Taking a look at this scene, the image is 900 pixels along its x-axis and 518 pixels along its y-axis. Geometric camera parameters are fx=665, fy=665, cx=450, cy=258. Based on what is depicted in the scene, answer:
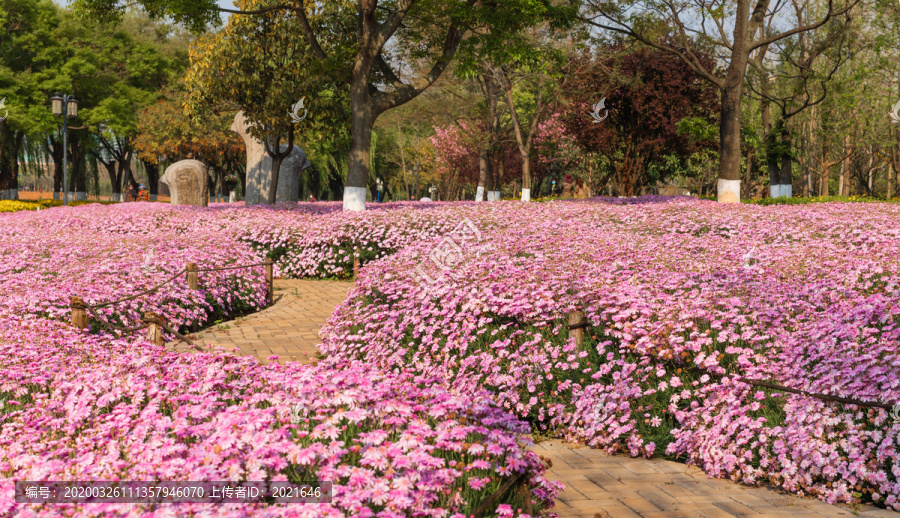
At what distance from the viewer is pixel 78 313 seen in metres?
7.06

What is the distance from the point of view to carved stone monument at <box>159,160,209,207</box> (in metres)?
24.9

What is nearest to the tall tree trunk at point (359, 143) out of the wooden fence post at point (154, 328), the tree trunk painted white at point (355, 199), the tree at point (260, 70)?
the tree trunk painted white at point (355, 199)

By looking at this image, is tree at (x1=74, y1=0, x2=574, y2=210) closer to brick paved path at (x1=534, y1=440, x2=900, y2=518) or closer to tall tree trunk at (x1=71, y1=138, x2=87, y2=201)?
brick paved path at (x1=534, y1=440, x2=900, y2=518)

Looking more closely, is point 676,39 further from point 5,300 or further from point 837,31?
point 5,300

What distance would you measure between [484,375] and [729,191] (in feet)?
49.8

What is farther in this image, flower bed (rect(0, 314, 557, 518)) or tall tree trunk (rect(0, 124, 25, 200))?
tall tree trunk (rect(0, 124, 25, 200))

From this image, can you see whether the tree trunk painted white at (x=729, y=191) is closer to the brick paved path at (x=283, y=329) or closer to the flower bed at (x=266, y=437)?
the brick paved path at (x=283, y=329)

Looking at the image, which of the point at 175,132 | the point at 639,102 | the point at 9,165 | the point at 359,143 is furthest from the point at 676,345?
the point at 9,165

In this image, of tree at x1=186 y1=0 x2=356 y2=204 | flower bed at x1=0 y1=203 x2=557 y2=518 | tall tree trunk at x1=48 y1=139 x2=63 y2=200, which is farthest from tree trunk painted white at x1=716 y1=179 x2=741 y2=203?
tall tree trunk at x1=48 y1=139 x2=63 y2=200

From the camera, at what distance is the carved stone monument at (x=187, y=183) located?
2489cm

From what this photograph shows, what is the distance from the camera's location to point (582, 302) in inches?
253

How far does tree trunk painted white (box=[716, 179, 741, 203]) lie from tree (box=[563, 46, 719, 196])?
602 centimetres

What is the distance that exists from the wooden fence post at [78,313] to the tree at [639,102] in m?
20.8

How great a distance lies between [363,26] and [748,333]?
630 inches
